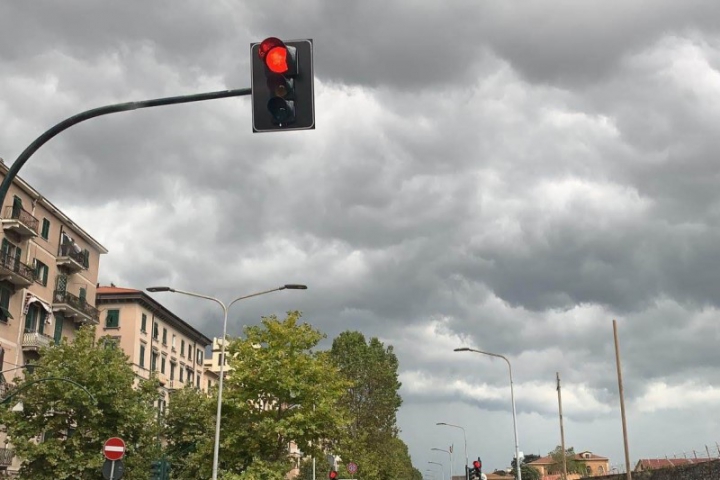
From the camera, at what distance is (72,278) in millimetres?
56406

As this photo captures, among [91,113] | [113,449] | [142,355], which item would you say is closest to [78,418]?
[113,449]

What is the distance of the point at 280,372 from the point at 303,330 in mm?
3431

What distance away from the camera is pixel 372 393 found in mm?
72562

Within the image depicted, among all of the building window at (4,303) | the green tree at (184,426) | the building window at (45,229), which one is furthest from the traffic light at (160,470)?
the building window at (45,229)

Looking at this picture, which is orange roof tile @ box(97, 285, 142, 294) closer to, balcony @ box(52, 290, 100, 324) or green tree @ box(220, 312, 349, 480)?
balcony @ box(52, 290, 100, 324)

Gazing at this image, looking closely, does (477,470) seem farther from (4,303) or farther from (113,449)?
(4,303)

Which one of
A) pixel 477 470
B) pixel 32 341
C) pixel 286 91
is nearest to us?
pixel 286 91

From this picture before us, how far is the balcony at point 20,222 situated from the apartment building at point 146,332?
16.4 m

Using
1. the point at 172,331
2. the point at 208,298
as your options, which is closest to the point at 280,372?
the point at 208,298

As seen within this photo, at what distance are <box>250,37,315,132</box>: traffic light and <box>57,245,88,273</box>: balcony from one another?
50298mm

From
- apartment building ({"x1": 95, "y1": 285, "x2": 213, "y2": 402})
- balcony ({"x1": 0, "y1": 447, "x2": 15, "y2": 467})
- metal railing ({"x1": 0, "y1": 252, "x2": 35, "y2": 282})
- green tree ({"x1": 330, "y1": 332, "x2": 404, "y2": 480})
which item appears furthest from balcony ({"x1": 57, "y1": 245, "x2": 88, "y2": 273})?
green tree ({"x1": 330, "y1": 332, "x2": 404, "y2": 480})

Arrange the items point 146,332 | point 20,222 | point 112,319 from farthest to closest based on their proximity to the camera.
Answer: point 146,332 → point 112,319 → point 20,222

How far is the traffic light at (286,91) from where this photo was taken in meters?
8.30

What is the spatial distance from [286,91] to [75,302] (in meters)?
51.3
